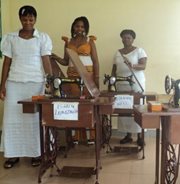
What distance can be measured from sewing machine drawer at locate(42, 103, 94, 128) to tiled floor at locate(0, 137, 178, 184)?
1.90ft

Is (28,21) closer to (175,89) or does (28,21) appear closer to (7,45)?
(7,45)

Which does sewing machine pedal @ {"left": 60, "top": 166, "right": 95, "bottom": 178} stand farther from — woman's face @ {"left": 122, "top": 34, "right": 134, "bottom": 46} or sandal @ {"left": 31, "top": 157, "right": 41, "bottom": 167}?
woman's face @ {"left": 122, "top": 34, "right": 134, "bottom": 46}

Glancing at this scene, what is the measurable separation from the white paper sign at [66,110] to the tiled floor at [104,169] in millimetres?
648

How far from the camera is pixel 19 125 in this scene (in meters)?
3.22

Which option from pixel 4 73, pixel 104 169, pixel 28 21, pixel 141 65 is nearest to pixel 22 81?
pixel 4 73

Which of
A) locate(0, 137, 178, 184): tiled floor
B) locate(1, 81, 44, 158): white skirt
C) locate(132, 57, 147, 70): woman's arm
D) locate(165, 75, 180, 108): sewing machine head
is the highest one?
locate(132, 57, 147, 70): woman's arm

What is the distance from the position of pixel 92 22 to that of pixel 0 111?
5.50ft

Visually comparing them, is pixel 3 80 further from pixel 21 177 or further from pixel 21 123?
pixel 21 177

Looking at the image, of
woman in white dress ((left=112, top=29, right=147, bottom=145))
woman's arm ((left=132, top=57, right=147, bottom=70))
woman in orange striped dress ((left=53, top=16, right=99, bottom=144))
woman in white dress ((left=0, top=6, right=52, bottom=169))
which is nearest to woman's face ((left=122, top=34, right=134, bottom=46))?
woman in white dress ((left=112, top=29, right=147, bottom=145))

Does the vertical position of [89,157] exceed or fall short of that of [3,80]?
it falls short

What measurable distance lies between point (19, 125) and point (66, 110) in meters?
0.85

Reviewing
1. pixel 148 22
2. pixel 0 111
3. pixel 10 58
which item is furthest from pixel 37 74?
pixel 148 22

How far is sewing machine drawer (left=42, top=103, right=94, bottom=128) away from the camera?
255 centimetres

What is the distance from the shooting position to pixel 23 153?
325 cm
